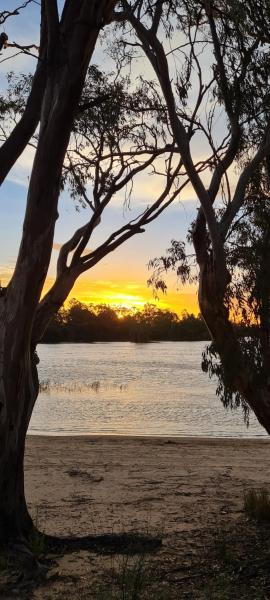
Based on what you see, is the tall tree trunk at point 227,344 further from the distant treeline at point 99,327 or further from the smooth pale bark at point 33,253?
the distant treeline at point 99,327

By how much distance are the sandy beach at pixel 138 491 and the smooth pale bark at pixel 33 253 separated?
70cm

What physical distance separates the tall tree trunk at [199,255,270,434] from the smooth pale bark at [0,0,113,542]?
1473 mm

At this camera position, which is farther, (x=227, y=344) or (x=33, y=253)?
(x=227, y=344)

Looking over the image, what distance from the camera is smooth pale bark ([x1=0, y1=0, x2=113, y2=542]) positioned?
4742 millimetres

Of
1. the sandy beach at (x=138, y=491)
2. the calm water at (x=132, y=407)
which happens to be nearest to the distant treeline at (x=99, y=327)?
the calm water at (x=132, y=407)

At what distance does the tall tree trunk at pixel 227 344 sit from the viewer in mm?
5617

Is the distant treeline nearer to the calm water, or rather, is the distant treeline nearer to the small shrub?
the calm water

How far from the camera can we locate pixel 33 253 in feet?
16.0

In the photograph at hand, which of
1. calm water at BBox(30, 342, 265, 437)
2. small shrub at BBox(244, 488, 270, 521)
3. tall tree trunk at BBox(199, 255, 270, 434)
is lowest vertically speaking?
calm water at BBox(30, 342, 265, 437)

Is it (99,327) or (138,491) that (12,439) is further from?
(99,327)

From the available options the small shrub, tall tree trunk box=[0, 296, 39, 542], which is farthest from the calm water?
tall tree trunk box=[0, 296, 39, 542]

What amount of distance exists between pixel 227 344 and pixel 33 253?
6.00 feet

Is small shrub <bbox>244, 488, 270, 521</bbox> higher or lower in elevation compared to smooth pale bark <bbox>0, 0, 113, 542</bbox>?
lower

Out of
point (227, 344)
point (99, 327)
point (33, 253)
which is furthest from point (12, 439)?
point (99, 327)
